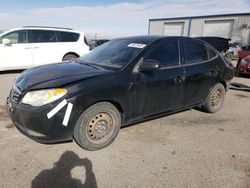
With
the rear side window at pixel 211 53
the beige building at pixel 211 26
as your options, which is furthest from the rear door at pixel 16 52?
the beige building at pixel 211 26

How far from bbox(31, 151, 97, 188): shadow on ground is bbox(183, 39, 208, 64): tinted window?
244cm

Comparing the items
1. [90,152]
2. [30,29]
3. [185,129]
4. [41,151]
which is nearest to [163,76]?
[185,129]

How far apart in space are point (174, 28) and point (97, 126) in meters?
30.6

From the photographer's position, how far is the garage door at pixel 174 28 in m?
30.5

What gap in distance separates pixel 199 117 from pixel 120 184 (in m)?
2.62

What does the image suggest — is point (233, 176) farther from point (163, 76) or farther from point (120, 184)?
point (163, 76)

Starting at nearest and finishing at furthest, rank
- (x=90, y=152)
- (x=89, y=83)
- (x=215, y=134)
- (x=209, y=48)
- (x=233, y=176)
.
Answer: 1. (x=233, y=176)
2. (x=89, y=83)
3. (x=90, y=152)
4. (x=215, y=134)
5. (x=209, y=48)

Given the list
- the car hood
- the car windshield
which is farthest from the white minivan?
the car hood

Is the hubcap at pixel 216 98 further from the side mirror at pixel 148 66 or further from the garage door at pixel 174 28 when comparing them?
the garage door at pixel 174 28

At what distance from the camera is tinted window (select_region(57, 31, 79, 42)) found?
8.96m

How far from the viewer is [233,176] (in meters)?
2.63

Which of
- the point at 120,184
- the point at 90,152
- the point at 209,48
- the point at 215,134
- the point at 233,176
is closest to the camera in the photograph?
the point at 120,184

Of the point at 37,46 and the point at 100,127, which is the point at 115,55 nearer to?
the point at 100,127

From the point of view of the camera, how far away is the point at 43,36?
8586mm
